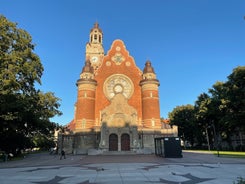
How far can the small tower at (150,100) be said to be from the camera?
42.9 meters

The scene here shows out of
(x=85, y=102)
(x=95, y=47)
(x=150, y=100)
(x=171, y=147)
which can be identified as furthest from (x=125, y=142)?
(x=95, y=47)

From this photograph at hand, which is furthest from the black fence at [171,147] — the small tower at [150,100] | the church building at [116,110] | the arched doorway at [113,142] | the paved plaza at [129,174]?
the small tower at [150,100]

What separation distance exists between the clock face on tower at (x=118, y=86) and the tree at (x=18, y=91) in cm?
1598

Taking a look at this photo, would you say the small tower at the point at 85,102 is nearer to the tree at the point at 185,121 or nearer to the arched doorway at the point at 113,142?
the arched doorway at the point at 113,142

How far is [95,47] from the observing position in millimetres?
64812

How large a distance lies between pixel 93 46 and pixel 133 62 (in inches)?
789

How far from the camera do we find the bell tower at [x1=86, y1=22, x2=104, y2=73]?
6412cm

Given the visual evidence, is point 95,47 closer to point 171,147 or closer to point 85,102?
point 85,102

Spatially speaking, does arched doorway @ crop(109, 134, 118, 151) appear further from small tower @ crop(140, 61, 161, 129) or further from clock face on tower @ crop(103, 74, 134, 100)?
clock face on tower @ crop(103, 74, 134, 100)

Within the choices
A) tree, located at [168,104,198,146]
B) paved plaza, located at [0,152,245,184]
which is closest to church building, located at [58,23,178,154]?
tree, located at [168,104,198,146]

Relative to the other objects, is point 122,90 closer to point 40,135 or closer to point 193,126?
point 40,135

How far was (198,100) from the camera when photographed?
53938mm

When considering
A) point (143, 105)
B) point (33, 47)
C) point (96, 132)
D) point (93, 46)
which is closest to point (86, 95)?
point (96, 132)

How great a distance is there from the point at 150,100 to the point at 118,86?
854 cm
